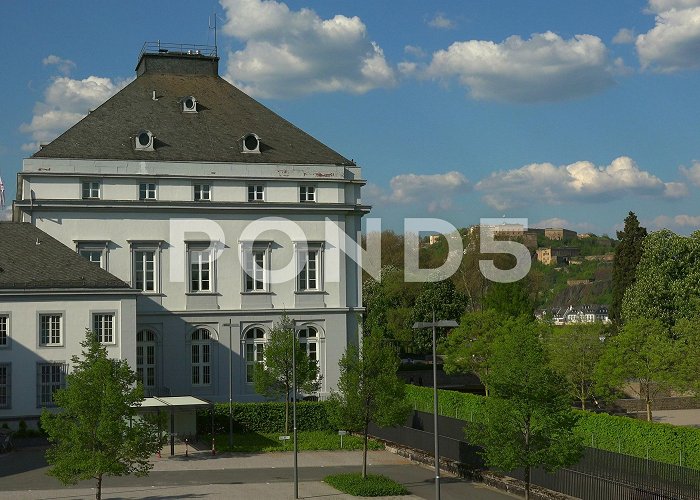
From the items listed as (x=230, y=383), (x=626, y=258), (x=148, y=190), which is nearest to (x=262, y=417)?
(x=230, y=383)

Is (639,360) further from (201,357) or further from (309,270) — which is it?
(201,357)

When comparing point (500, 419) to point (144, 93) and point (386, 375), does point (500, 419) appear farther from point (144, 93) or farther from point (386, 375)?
point (144, 93)

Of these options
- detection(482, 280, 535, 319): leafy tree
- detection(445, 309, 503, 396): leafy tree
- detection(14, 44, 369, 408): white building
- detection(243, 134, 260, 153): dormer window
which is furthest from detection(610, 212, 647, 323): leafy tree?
detection(243, 134, 260, 153): dormer window

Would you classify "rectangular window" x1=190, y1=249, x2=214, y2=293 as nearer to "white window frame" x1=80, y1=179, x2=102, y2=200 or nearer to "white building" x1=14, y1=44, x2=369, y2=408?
"white building" x1=14, y1=44, x2=369, y2=408

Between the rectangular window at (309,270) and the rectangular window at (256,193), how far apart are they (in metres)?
4.47

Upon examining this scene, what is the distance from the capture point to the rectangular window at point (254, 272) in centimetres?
6594

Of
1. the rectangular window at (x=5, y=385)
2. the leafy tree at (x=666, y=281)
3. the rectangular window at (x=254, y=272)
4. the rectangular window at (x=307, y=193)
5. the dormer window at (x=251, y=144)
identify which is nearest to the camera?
the rectangular window at (x=5, y=385)

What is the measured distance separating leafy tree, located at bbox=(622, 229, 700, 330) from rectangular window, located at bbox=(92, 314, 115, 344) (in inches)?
1608

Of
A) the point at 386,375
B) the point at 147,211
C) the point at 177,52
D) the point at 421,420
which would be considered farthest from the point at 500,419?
the point at 177,52

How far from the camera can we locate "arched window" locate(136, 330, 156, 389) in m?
62.6

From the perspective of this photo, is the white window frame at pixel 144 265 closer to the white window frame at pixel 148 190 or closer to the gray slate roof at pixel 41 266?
the white window frame at pixel 148 190

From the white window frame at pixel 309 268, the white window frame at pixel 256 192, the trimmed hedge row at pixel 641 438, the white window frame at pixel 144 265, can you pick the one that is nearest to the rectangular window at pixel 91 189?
the white window frame at pixel 144 265

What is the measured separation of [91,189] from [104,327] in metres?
11.5

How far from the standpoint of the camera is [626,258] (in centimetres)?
8531
